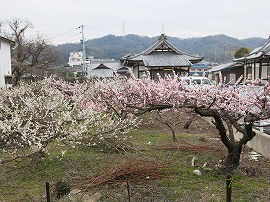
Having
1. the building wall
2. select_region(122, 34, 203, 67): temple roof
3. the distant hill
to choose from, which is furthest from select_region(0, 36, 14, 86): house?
the distant hill

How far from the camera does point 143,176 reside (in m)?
7.05

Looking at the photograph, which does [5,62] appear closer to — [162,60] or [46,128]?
[162,60]

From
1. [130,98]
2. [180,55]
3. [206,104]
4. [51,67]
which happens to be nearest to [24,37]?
[51,67]

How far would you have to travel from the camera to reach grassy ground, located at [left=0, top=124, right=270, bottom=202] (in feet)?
20.6

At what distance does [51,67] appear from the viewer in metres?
36.9

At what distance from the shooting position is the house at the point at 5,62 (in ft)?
89.7

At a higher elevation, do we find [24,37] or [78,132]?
[24,37]

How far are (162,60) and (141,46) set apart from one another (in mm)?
87791

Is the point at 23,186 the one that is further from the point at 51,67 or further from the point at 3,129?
the point at 51,67

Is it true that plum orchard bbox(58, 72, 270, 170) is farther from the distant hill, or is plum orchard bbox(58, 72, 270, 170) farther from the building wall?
the distant hill

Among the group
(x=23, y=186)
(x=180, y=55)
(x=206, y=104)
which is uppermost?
(x=180, y=55)

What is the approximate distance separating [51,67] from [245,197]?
3367cm

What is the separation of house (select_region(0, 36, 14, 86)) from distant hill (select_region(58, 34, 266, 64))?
69.4 metres

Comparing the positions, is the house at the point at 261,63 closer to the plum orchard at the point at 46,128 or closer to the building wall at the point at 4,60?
the plum orchard at the point at 46,128
